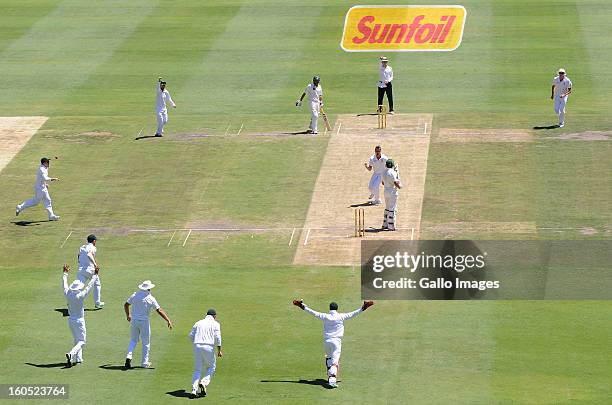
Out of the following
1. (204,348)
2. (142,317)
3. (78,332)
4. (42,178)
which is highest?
(42,178)

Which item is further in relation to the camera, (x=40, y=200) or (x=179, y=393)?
(x=40, y=200)

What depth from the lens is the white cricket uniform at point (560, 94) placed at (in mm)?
52281

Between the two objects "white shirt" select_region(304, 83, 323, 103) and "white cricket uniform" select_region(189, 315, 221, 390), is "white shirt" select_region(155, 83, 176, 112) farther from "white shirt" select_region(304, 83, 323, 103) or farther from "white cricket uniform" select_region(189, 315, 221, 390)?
"white cricket uniform" select_region(189, 315, 221, 390)

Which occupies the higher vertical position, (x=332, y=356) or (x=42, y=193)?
(x=42, y=193)

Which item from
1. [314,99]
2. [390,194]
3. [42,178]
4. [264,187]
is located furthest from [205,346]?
[314,99]

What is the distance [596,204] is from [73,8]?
1327 inches

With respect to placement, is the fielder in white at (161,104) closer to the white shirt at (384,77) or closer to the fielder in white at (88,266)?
the white shirt at (384,77)

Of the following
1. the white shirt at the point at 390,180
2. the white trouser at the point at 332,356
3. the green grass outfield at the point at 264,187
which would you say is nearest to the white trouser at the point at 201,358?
the green grass outfield at the point at 264,187

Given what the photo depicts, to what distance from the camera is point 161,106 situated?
52.4 meters

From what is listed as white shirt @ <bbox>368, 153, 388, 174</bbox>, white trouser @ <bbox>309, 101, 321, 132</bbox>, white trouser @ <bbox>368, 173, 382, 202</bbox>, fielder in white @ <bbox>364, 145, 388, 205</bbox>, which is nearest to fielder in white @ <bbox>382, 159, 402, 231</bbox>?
fielder in white @ <bbox>364, 145, 388, 205</bbox>

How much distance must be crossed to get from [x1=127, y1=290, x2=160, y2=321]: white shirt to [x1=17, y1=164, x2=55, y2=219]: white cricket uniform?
1222cm

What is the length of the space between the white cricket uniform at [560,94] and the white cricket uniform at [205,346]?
23929mm

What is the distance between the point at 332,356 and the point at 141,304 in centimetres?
434

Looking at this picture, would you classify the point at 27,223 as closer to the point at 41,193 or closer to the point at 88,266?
the point at 41,193
